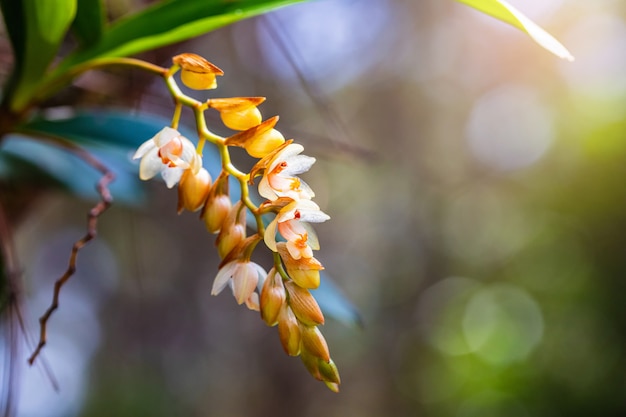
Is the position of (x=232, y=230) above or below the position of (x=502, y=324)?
above

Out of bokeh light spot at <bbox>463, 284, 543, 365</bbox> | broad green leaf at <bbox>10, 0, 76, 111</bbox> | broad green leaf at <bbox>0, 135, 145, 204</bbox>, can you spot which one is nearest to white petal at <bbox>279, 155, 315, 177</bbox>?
broad green leaf at <bbox>10, 0, 76, 111</bbox>

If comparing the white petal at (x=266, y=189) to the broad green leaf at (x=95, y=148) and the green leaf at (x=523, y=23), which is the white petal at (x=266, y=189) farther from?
the broad green leaf at (x=95, y=148)

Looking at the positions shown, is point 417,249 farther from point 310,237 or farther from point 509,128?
point 310,237

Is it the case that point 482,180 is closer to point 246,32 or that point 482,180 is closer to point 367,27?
point 367,27

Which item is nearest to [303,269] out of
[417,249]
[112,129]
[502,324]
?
[112,129]

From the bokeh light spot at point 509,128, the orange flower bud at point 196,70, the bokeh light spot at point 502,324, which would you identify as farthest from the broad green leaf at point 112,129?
→ the bokeh light spot at point 509,128

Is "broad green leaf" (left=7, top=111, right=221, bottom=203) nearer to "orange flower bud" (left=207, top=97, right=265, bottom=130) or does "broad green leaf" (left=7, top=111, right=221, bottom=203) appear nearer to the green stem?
the green stem
